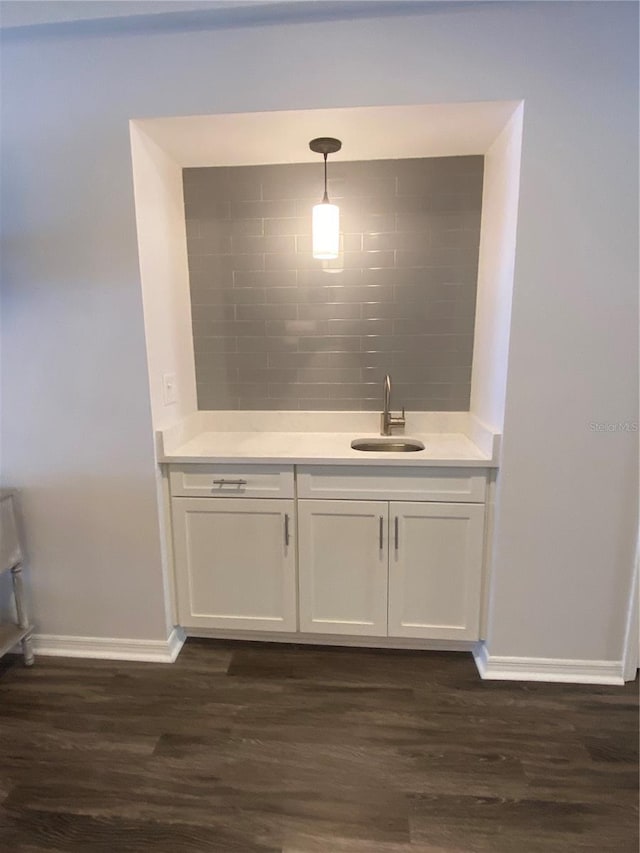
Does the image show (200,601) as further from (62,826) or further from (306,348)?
(306,348)

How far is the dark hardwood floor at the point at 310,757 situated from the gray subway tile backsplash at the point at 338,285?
52.5 inches

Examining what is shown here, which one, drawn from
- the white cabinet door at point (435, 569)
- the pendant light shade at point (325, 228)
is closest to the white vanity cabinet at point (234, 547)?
the white cabinet door at point (435, 569)

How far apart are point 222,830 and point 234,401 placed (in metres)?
1.77

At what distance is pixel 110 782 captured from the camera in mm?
1482

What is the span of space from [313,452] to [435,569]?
75cm

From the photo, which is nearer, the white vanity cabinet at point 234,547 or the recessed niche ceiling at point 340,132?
the recessed niche ceiling at point 340,132

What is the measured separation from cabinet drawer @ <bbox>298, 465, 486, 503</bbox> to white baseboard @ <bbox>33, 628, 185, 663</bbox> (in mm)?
979

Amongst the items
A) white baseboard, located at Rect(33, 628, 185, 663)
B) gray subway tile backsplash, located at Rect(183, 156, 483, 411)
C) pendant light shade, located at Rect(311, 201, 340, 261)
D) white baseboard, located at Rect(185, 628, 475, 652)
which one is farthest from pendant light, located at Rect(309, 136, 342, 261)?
white baseboard, located at Rect(33, 628, 185, 663)

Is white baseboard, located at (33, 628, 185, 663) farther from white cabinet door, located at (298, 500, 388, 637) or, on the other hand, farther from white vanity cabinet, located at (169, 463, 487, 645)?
white cabinet door, located at (298, 500, 388, 637)

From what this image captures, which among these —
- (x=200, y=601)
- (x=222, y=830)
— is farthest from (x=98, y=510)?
(x=222, y=830)

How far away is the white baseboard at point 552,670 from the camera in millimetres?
1896

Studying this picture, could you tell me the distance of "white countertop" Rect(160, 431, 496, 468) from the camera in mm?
1879

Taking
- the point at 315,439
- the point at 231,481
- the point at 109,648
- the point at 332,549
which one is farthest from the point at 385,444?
the point at 109,648

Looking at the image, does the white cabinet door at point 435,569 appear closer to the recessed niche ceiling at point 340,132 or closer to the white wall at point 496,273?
the white wall at point 496,273
